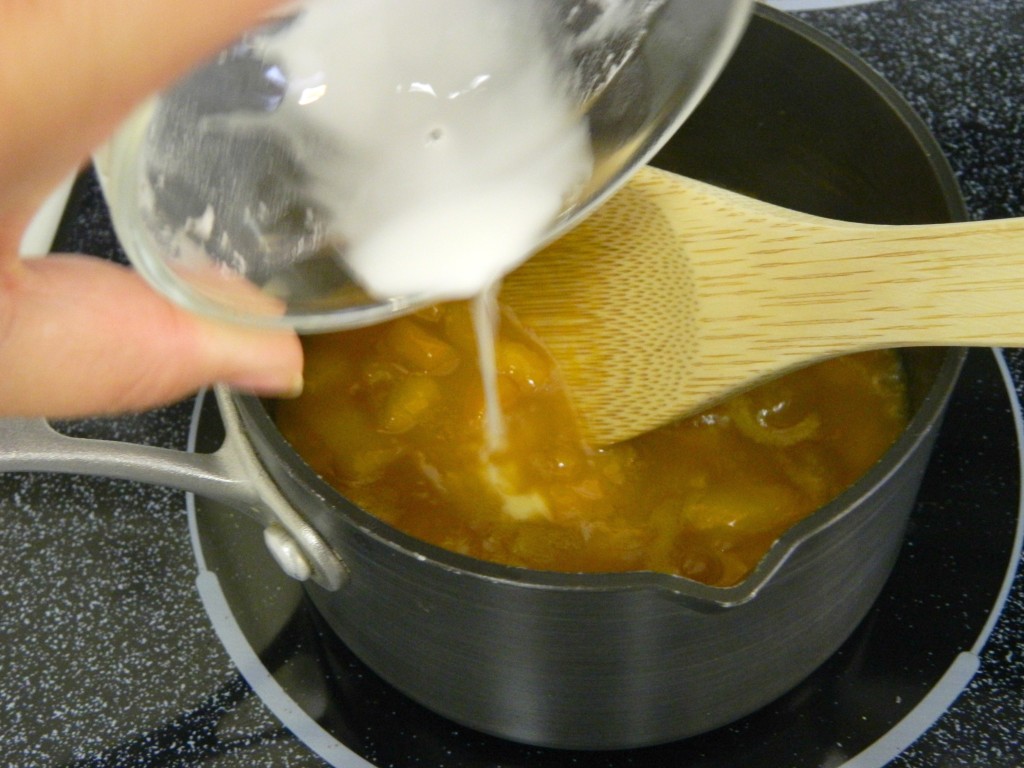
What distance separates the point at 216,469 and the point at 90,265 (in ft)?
0.70

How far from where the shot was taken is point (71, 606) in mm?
978

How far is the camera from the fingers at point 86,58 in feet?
1.38

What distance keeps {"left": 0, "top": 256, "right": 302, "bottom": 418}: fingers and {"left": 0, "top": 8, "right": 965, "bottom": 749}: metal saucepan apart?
9 centimetres

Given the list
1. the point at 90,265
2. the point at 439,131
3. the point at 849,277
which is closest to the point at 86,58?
the point at 90,265

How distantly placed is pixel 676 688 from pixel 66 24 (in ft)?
1.81

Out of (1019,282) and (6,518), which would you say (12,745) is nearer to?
(6,518)

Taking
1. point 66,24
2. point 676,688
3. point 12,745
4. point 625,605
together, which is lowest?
point 12,745

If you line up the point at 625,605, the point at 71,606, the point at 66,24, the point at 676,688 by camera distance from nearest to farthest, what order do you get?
1. the point at 66,24
2. the point at 625,605
3. the point at 676,688
4. the point at 71,606

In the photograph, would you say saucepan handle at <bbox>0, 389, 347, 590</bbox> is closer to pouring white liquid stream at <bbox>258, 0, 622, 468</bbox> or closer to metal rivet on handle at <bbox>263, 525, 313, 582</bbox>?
metal rivet on handle at <bbox>263, 525, 313, 582</bbox>

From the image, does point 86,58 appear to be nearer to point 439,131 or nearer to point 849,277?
point 439,131

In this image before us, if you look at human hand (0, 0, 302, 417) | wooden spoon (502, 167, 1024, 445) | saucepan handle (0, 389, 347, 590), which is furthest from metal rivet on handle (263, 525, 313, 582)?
wooden spoon (502, 167, 1024, 445)

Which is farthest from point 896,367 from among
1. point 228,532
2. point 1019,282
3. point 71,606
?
point 71,606

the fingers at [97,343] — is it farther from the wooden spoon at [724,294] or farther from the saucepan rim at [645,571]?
the wooden spoon at [724,294]

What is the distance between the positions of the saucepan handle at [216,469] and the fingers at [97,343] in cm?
13
